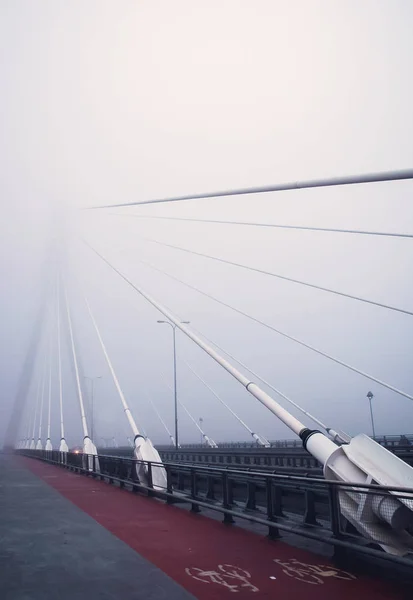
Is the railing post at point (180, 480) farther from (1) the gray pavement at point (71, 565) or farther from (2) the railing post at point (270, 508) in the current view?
(2) the railing post at point (270, 508)

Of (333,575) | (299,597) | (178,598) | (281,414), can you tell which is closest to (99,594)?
(178,598)

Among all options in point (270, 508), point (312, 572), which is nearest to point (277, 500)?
point (270, 508)

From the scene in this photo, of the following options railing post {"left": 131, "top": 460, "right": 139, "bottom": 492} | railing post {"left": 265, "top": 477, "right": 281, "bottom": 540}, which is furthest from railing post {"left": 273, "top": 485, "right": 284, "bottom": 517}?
railing post {"left": 131, "top": 460, "right": 139, "bottom": 492}

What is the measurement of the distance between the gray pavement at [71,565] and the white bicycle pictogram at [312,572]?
1.61 m

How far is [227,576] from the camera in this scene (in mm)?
7293

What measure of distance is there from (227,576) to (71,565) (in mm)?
2238

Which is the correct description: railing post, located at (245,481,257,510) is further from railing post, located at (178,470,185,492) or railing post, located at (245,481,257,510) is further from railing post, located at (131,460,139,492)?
railing post, located at (131,460,139,492)

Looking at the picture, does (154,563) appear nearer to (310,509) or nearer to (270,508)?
(270,508)

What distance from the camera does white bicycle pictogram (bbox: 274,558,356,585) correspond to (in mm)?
7164

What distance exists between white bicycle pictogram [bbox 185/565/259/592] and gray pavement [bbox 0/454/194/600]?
16.8 inches

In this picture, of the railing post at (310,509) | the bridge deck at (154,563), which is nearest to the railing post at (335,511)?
the bridge deck at (154,563)

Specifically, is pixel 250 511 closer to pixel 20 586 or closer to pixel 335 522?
pixel 335 522

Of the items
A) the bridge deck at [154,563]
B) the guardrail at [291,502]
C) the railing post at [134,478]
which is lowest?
the railing post at [134,478]

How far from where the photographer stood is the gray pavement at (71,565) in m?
6.55
